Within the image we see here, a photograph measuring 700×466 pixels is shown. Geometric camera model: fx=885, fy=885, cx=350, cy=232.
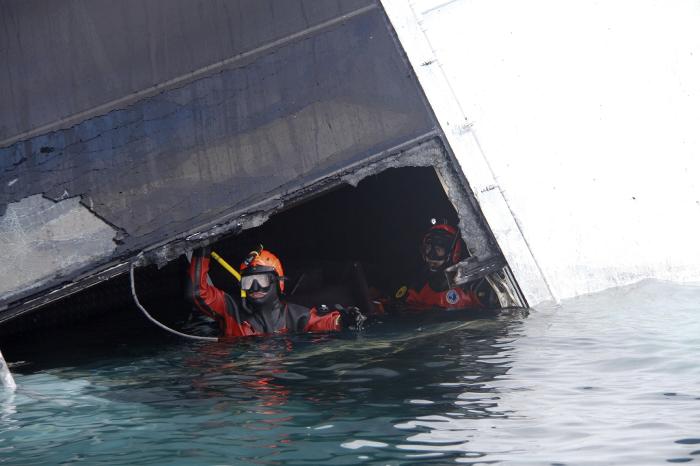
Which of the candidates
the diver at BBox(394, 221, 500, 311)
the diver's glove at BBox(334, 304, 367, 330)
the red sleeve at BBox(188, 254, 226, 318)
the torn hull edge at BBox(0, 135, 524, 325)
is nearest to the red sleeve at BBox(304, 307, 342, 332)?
the diver's glove at BBox(334, 304, 367, 330)

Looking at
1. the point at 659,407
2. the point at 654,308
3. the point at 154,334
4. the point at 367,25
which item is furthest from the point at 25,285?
the point at 654,308

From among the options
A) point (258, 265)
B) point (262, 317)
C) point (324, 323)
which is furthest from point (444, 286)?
point (258, 265)

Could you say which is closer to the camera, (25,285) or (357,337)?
(25,285)

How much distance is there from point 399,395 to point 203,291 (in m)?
2.43

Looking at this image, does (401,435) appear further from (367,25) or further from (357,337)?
(367,25)

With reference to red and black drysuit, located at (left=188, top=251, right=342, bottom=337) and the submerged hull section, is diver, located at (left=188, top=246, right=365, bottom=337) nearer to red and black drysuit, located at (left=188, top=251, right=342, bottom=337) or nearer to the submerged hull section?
red and black drysuit, located at (left=188, top=251, right=342, bottom=337)

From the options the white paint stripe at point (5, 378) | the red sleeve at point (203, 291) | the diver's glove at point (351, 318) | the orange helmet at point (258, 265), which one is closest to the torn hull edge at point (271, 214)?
the white paint stripe at point (5, 378)

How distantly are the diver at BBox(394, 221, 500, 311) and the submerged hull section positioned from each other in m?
1.25

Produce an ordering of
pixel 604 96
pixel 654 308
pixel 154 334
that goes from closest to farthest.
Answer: pixel 654 308
pixel 604 96
pixel 154 334

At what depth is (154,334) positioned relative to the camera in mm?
7051

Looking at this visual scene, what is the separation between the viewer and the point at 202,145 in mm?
5363

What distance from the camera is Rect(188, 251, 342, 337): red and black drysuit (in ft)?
21.0

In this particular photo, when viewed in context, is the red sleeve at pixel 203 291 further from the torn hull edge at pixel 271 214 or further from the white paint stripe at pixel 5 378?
the white paint stripe at pixel 5 378

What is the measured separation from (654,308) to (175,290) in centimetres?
495
